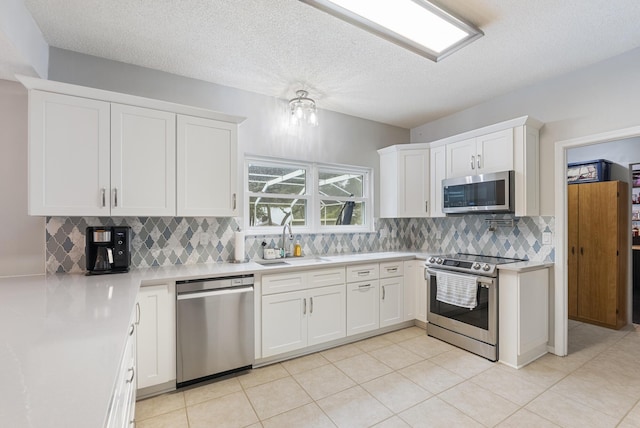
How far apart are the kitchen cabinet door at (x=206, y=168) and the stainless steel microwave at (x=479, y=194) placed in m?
2.42

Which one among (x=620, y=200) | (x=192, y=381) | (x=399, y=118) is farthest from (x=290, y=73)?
(x=620, y=200)

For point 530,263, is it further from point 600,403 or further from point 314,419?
point 314,419

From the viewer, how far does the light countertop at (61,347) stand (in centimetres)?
70

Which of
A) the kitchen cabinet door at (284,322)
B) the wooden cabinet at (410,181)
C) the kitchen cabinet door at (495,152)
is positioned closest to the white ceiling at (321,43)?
the kitchen cabinet door at (495,152)

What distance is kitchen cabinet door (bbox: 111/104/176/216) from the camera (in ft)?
7.62

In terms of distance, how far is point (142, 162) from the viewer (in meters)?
2.42

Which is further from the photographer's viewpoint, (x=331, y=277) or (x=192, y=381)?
(x=331, y=277)

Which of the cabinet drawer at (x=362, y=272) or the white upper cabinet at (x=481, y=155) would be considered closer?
the white upper cabinet at (x=481, y=155)

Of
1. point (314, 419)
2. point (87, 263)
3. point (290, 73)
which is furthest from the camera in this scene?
point (290, 73)

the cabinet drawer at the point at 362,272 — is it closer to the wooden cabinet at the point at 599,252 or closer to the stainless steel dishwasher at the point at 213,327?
the stainless steel dishwasher at the point at 213,327

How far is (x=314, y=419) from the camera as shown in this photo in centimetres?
200

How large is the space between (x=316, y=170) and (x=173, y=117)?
5.68 ft

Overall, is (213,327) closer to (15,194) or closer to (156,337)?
(156,337)

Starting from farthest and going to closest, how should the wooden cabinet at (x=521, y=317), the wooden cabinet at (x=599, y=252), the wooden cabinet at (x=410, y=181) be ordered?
the wooden cabinet at (x=410, y=181) → the wooden cabinet at (x=599, y=252) → the wooden cabinet at (x=521, y=317)
